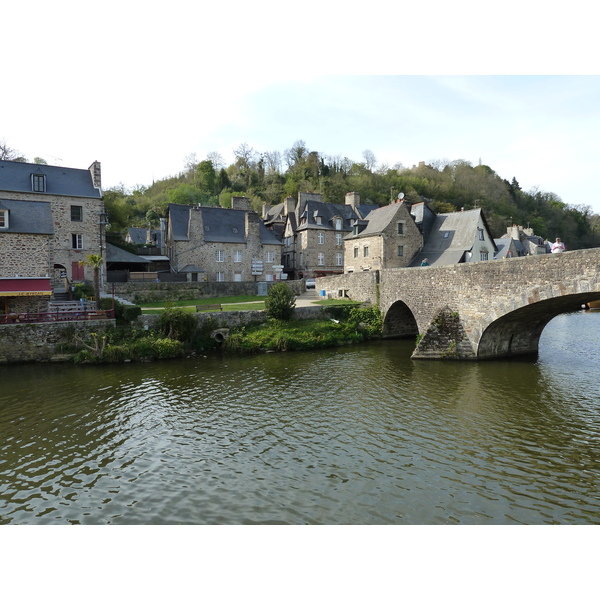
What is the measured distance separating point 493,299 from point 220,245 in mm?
27333

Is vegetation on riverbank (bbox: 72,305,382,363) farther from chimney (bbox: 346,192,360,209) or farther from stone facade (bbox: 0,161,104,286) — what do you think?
chimney (bbox: 346,192,360,209)

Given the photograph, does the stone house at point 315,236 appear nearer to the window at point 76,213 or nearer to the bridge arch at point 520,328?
the window at point 76,213

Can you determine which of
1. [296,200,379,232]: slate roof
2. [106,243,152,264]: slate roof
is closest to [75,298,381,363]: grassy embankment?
[106,243,152,264]: slate roof

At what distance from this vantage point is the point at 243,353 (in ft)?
67.4

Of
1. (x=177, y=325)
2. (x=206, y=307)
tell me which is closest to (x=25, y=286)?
(x=177, y=325)

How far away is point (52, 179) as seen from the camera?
29.9 m

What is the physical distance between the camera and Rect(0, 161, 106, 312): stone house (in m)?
22.1

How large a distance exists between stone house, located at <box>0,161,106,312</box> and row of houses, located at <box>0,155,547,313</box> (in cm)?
5

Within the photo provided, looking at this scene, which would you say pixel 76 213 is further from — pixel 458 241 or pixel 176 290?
pixel 458 241

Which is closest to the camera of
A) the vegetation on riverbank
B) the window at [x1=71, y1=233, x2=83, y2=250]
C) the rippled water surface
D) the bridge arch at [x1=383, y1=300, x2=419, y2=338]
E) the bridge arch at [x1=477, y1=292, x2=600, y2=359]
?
the rippled water surface

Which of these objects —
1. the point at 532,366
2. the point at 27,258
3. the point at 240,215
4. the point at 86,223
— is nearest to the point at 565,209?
the point at 240,215

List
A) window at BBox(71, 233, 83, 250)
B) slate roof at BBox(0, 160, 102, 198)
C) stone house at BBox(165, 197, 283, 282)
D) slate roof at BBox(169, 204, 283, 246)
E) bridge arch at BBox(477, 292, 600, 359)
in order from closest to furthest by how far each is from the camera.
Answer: bridge arch at BBox(477, 292, 600, 359), slate roof at BBox(0, 160, 102, 198), window at BBox(71, 233, 83, 250), stone house at BBox(165, 197, 283, 282), slate roof at BBox(169, 204, 283, 246)

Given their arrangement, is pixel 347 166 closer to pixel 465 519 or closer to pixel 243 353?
pixel 243 353

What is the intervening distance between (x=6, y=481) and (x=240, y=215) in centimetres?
3486
